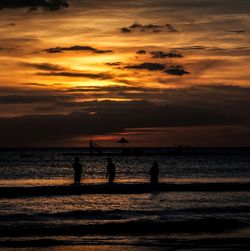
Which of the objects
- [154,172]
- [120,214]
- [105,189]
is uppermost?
[154,172]

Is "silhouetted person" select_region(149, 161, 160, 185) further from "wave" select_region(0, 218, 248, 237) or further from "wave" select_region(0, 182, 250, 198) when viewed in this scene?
"wave" select_region(0, 218, 248, 237)

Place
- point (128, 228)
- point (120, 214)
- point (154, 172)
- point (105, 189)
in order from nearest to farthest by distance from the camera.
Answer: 1. point (128, 228)
2. point (120, 214)
3. point (105, 189)
4. point (154, 172)

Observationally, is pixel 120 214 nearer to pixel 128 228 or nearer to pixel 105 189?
pixel 128 228

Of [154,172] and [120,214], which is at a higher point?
[154,172]

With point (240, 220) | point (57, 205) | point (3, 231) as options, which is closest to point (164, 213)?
point (240, 220)

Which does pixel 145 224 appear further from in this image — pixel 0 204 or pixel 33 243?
pixel 0 204

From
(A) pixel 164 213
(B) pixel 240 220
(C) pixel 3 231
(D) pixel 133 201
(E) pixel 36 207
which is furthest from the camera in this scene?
(D) pixel 133 201

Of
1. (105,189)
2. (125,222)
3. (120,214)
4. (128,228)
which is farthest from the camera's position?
(105,189)

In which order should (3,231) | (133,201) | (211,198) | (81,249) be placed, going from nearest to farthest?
(81,249)
(3,231)
(133,201)
(211,198)

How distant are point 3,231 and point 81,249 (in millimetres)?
4567

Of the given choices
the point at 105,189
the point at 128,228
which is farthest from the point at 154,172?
the point at 128,228

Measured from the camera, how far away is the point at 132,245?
18922 mm

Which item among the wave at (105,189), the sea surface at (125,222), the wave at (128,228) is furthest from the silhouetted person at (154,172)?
the wave at (128,228)

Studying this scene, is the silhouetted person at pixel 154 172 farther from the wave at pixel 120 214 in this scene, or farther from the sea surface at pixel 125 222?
the wave at pixel 120 214
